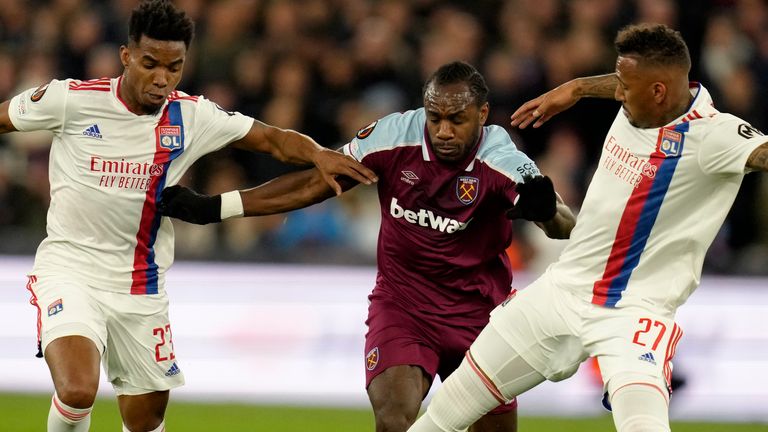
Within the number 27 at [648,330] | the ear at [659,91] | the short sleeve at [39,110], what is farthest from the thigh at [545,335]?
the short sleeve at [39,110]

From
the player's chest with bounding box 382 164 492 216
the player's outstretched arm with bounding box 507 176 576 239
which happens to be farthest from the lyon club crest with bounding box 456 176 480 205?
the player's outstretched arm with bounding box 507 176 576 239

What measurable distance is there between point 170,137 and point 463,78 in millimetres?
1639

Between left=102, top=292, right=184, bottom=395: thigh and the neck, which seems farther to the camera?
left=102, top=292, right=184, bottom=395: thigh

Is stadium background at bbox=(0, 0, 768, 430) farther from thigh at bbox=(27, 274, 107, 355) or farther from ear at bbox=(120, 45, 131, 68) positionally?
ear at bbox=(120, 45, 131, 68)

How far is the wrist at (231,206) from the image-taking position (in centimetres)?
696

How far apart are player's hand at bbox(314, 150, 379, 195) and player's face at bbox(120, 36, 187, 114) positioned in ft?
3.04

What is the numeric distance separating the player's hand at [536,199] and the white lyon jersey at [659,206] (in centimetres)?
23

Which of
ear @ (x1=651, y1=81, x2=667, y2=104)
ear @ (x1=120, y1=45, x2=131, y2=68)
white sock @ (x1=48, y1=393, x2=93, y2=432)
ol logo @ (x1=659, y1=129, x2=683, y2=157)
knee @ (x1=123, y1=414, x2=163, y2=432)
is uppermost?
ear @ (x1=120, y1=45, x2=131, y2=68)

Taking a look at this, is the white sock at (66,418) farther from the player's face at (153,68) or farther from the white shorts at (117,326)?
the player's face at (153,68)

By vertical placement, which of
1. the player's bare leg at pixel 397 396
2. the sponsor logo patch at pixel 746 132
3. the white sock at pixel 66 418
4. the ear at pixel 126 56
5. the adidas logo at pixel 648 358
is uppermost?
the ear at pixel 126 56

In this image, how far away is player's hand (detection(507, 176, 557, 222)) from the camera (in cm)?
634

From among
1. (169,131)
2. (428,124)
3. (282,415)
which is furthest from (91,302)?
(282,415)

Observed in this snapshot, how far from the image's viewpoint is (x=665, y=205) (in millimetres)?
5957

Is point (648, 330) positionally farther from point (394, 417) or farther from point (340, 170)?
point (340, 170)
